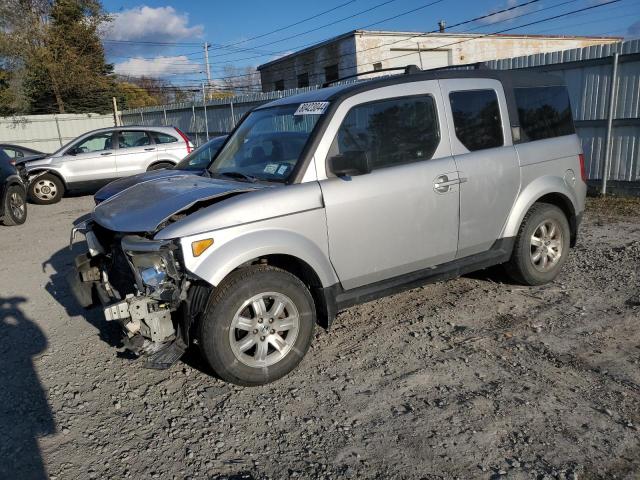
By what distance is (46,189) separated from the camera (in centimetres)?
1283

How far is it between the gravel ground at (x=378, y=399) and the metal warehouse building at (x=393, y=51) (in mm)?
22374

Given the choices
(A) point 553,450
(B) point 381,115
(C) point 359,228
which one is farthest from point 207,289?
(A) point 553,450

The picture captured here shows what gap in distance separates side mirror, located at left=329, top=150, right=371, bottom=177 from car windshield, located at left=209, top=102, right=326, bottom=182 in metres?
0.30

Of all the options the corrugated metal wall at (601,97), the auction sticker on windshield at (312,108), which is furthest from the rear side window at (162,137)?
the auction sticker on windshield at (312,108)

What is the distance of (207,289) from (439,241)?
6.56 ft

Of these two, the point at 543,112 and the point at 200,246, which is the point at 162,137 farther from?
the point at 200,246

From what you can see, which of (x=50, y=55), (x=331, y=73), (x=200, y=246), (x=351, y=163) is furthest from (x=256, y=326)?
(x=50, y=55)

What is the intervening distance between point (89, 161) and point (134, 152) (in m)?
1.10

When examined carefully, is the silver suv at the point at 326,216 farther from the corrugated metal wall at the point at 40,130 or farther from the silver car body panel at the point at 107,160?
the corrugated metal wall at the point at 40,130

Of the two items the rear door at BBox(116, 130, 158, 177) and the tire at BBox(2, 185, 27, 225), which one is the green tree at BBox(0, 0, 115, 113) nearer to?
the rear door at BBox(116, 130, 158, 177)

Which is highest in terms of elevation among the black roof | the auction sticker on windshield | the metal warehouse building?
the metal warehouse building

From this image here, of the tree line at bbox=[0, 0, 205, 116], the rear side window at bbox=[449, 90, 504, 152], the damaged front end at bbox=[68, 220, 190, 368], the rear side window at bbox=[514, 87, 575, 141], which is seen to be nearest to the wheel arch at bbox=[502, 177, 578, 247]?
the rear side window at bbox=[514, 87, 575, 141]

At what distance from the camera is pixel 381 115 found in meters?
4.23

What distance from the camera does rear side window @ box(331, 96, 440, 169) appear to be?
4074 millimetres
